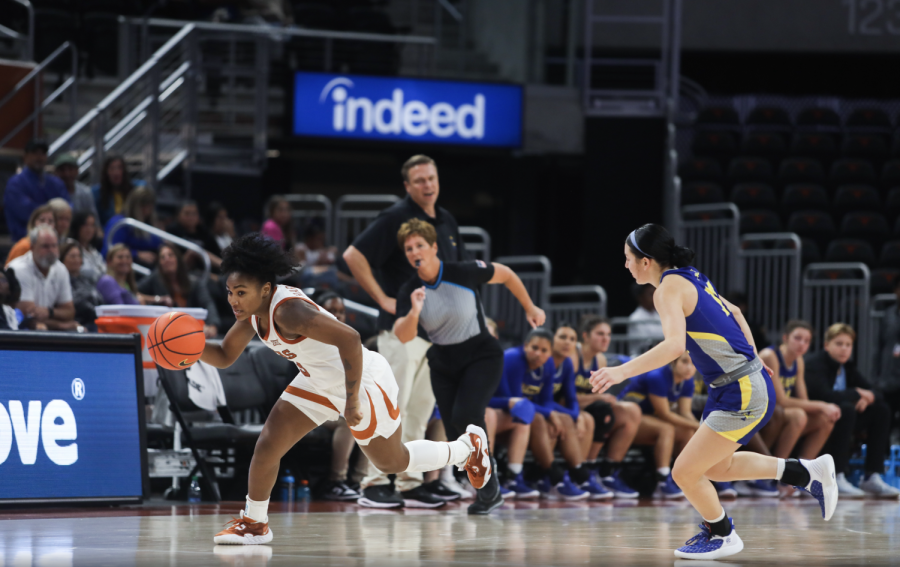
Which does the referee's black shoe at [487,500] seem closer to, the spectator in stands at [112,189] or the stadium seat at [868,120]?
the spectator in stands at [112,189]

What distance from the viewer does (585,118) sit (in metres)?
14.7

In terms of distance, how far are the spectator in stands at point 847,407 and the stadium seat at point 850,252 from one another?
4123 mm

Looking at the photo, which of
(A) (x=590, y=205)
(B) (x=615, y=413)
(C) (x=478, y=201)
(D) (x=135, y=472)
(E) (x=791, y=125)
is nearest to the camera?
(D) (x=135, y=472)

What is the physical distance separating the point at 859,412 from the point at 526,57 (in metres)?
8.29

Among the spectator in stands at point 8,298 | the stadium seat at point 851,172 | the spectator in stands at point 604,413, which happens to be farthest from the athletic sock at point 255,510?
the stadium seat at point 851,172

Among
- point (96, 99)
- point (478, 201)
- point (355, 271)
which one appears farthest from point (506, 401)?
point (478, 201)

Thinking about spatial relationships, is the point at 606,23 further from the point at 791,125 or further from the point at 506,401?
the point at 506,401

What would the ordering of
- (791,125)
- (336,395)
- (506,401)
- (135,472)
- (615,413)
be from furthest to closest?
(791,125) → (615,413) → (506,401) → (135,472) → (336,395)

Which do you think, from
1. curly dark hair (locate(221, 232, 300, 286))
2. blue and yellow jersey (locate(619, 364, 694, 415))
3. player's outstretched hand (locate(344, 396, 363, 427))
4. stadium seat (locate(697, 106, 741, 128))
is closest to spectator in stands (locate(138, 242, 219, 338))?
blue and yellow jersey (locate(619, 364, 694, 415))

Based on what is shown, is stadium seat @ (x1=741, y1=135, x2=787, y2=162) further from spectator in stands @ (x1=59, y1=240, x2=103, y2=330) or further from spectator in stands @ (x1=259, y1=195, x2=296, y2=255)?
spectator in stands @ (x1=59, y1=240, x2=103, y2=330)

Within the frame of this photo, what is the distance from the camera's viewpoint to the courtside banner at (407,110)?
14195mm

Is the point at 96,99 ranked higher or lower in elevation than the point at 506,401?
higher

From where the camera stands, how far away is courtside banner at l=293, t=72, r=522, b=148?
14.2m

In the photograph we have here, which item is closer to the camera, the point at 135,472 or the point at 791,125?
the point at 135,472
